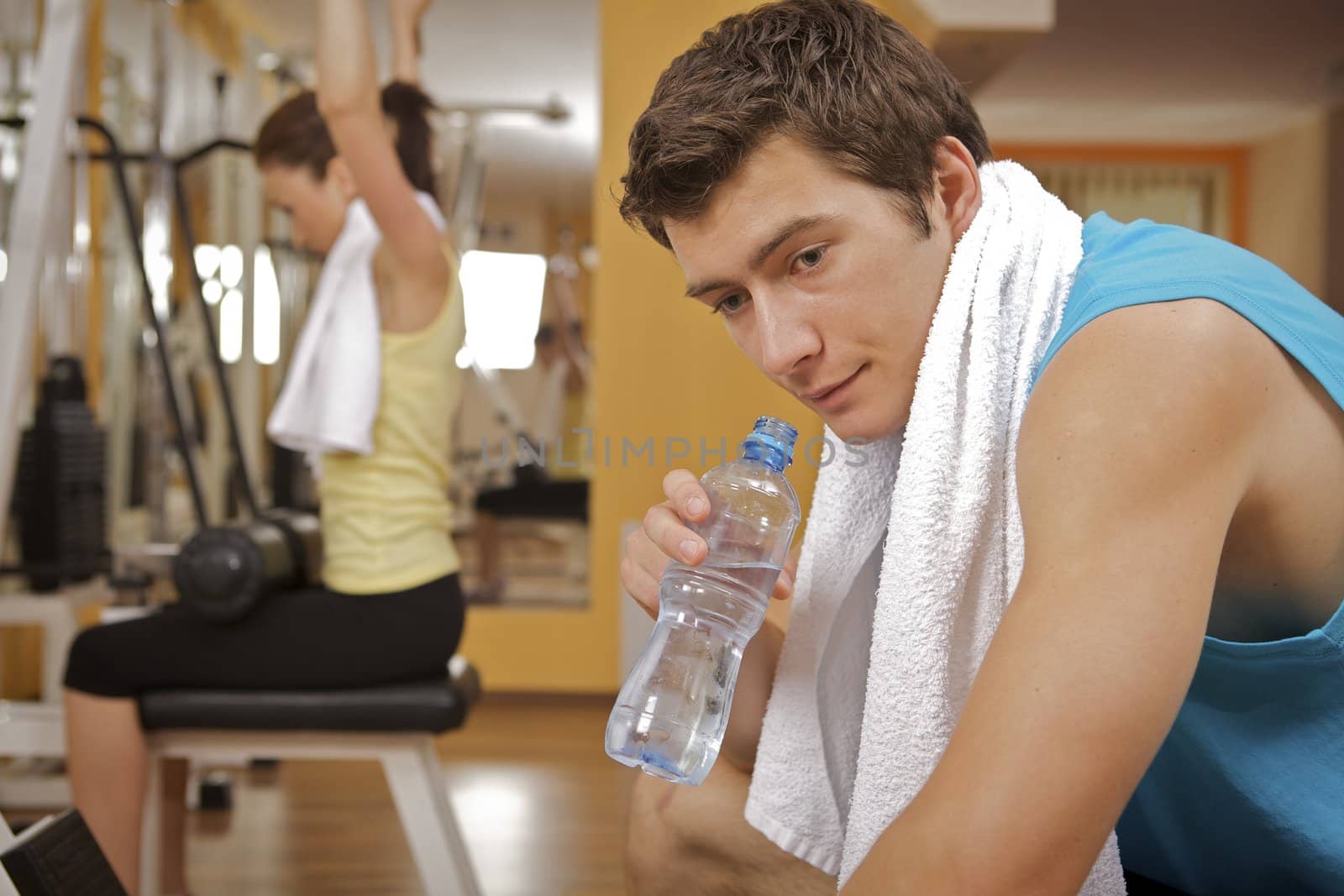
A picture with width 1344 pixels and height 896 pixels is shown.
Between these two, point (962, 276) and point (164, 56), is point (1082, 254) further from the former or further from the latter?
point (164, 56)

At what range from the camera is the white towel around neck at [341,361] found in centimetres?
167

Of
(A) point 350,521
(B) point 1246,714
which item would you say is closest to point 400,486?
(A) point 350,521

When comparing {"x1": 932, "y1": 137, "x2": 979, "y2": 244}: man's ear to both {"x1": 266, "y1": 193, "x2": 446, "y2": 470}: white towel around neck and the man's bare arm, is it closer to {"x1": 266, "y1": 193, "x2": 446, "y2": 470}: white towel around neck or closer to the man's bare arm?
the man's bare arm

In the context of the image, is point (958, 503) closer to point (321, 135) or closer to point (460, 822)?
point (321, 135)

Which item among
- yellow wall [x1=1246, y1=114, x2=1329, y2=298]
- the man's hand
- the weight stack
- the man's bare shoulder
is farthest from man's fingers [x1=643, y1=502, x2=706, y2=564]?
yellow wall [x1=1246, y1=114, x2=1329, y2=298]

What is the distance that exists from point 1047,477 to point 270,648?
1.21m

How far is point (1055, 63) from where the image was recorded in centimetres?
640

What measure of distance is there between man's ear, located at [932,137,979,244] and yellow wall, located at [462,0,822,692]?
2.48 m

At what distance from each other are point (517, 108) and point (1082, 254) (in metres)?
3.63

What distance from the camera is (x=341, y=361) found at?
Result: 171cm

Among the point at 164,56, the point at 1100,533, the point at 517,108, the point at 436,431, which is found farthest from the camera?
the point at 517,108

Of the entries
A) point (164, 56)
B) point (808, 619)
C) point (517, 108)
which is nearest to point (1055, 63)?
point (517, 108)

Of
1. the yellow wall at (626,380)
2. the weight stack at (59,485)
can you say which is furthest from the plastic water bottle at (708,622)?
the yellow wall at (626,380)

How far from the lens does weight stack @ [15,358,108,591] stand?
2.43m
